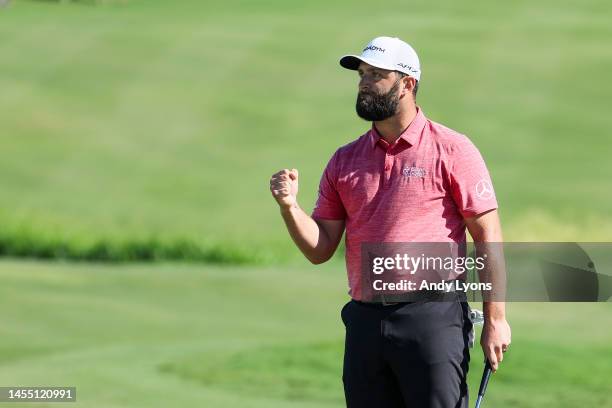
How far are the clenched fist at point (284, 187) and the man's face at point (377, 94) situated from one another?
0.35m

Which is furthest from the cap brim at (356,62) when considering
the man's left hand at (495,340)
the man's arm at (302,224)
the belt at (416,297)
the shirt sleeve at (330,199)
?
the man's left hand at (495,340)

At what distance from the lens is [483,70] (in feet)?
78.9

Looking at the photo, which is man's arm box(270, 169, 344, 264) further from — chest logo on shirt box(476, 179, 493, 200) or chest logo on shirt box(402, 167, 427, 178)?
chest logo on shirt box(476, 179, 493, 200)

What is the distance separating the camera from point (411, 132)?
A: 16.5 feet

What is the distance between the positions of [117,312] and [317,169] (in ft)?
20.8

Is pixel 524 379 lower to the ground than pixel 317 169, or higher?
lower

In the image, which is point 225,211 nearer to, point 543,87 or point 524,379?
point 543,87

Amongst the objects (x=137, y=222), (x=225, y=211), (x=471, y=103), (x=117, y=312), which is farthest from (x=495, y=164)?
(x=117, y=312)

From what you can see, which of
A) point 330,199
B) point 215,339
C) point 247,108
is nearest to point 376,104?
point 330,199

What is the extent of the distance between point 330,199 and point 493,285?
69cm

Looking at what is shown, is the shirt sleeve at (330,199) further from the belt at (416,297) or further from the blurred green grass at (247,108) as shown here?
the blurred green grass at (247,108)

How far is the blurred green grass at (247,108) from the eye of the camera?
19766 millimetres

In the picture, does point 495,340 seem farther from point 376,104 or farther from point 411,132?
point 376,104

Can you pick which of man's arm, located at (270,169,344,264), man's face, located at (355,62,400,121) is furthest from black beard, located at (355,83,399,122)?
man's arm, located at (270,169,344,264)
